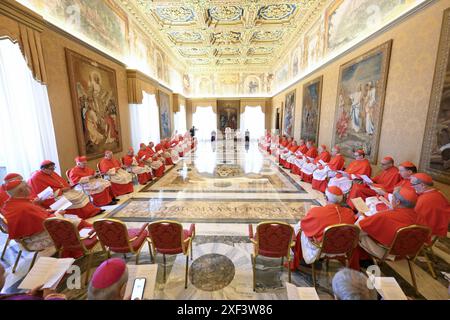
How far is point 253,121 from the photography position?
20.4m

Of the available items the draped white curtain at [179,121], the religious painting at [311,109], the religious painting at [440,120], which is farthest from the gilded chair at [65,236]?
the draped white curtain at [179,121]

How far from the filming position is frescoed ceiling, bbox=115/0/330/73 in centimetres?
783

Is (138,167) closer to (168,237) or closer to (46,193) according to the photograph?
(46,193)

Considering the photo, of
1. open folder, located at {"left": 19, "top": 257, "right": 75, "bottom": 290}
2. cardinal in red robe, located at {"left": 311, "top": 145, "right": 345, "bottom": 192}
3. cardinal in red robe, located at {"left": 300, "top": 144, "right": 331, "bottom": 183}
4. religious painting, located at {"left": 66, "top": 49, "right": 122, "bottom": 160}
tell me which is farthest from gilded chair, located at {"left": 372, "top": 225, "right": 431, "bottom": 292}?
religious painting, located at {"left": 66, "top": 49, "right": 122, "bottom": 160}

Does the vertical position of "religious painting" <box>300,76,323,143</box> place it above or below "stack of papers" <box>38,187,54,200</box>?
above

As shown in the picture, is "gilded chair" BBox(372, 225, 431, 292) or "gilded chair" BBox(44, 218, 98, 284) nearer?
"gilded chair" BBox(372, 225, 431, 292)

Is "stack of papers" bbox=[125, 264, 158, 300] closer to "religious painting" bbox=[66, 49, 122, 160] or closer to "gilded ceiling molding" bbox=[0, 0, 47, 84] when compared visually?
"gilded ceiling molding" bbox=[0, 0, 47, 84]

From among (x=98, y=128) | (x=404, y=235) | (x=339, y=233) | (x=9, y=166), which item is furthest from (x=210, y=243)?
(x=98, y=128)

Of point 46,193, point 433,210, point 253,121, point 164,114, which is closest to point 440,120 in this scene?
point 433,210

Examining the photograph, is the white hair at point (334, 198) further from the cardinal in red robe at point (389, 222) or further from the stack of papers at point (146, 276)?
the stack of papers at point (146, 276)

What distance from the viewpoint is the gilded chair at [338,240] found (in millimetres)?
2280

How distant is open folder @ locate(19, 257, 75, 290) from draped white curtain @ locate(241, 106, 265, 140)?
19.5 metres
